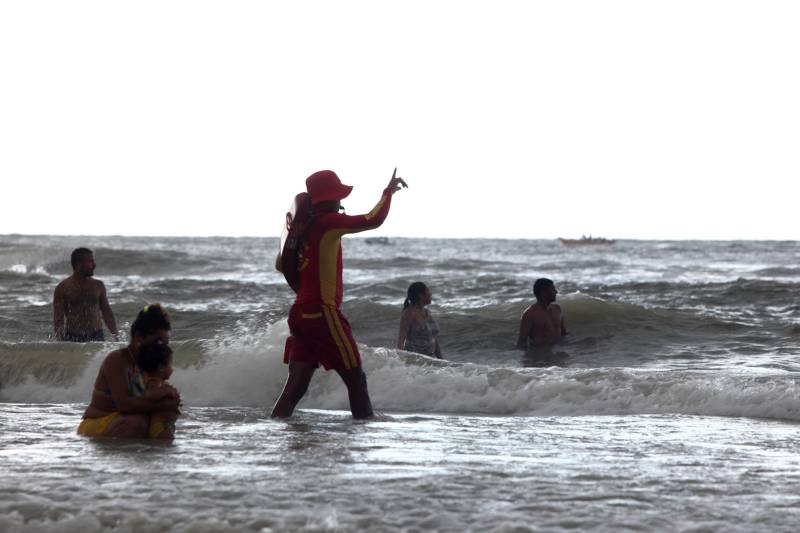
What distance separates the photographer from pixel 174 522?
4062mm

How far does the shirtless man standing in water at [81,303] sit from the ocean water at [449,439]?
26 cm

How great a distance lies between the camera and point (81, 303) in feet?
34.6

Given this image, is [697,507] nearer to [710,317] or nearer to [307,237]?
[307,237]

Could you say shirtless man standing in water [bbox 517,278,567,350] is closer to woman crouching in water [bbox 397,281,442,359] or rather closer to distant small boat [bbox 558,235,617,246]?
woman crouching in water [bbox 397,281,442,359]

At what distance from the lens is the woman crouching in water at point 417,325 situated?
1095cm

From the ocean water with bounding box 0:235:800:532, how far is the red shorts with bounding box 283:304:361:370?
18.2 inches

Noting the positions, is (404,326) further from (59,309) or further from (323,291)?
(323,291)

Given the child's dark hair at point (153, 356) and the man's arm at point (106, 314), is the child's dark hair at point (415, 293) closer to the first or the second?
the man's arm at point (106, 314)

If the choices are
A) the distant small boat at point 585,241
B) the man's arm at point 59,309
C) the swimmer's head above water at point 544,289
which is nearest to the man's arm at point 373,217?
the man's arm at point 59,309

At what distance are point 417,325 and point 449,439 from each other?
4.67m

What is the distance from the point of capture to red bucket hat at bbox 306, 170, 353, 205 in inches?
268

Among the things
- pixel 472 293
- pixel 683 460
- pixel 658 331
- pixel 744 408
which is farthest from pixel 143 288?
pixel 683 460

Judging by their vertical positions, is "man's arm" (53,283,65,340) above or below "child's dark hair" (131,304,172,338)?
below

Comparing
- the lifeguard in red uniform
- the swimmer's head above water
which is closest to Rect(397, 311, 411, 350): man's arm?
the swimmer's head above water
